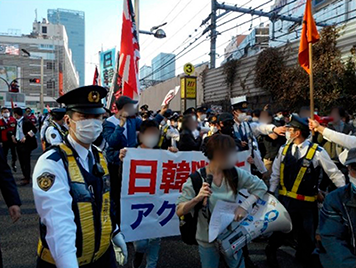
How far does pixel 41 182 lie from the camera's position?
1.72 meters

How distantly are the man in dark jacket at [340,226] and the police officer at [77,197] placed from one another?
142 centimetres

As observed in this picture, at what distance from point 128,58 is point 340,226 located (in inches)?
207

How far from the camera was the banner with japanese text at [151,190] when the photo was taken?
3838 mm

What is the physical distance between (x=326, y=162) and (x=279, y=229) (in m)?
1.16

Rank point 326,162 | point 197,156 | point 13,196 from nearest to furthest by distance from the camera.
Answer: point 13,196, point 326,162, point 197,156

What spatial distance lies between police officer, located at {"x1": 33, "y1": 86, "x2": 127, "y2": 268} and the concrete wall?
18069 mm

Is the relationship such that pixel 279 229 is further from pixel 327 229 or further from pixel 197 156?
pixel 197 156

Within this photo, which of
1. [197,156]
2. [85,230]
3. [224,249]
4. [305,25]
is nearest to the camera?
[85,230]

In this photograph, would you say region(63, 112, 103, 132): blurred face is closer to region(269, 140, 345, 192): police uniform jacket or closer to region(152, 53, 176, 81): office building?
region(269, 140, 345, 192): police uniform jacket

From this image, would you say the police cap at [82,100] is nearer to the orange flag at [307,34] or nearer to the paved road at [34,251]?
the paved road at [34,251]

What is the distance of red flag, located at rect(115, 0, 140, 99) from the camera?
625 centimetres

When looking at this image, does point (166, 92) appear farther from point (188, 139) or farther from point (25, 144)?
point (188, 139)

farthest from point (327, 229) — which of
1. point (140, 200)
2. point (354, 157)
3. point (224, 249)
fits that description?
point (140, 200)

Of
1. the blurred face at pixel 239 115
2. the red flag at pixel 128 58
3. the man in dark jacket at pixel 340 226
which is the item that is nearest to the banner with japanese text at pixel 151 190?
the blurred face at pixel 239 115
